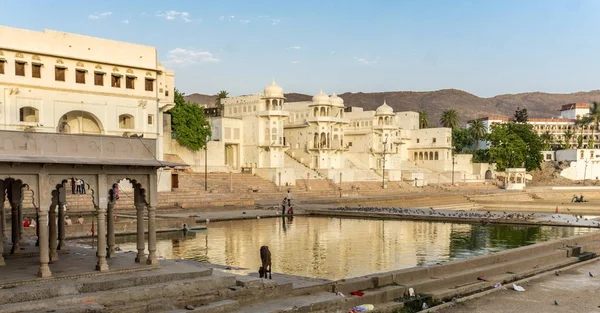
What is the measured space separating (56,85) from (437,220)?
2760 centimetres

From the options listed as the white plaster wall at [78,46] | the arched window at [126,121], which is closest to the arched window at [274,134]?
the white plaster wall at [78,46]

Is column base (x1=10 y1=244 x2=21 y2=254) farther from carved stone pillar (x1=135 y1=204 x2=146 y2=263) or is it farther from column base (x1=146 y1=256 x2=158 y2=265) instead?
column base (x1=146 y1=256 x2=158 y2=265)

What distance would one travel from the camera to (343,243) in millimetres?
28062

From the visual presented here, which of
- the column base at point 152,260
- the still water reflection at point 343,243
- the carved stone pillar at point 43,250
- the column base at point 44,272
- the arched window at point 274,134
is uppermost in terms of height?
the arched window at point 274,134

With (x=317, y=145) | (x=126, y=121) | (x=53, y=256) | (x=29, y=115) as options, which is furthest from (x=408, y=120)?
(x=53, y=256)

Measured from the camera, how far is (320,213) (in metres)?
42.8

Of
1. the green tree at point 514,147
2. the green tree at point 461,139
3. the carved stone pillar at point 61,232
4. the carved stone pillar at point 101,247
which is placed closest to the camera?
the carved stone pillar at point 101,247

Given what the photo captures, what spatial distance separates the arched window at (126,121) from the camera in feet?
150

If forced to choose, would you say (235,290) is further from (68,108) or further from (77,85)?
(77,85)

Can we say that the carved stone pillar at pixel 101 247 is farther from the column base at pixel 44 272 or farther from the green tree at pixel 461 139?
the green tree at pixel 461 139

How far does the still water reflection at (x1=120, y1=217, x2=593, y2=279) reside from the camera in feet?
73.1

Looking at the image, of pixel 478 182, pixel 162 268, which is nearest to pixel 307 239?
pixel 162 268

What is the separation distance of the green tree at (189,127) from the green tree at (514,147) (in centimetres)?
5175

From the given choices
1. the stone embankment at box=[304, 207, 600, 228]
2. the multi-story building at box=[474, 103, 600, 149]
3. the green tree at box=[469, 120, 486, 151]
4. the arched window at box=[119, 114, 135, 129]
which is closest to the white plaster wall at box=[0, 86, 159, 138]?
the arched window at box=[119, 114, 135, 129]
